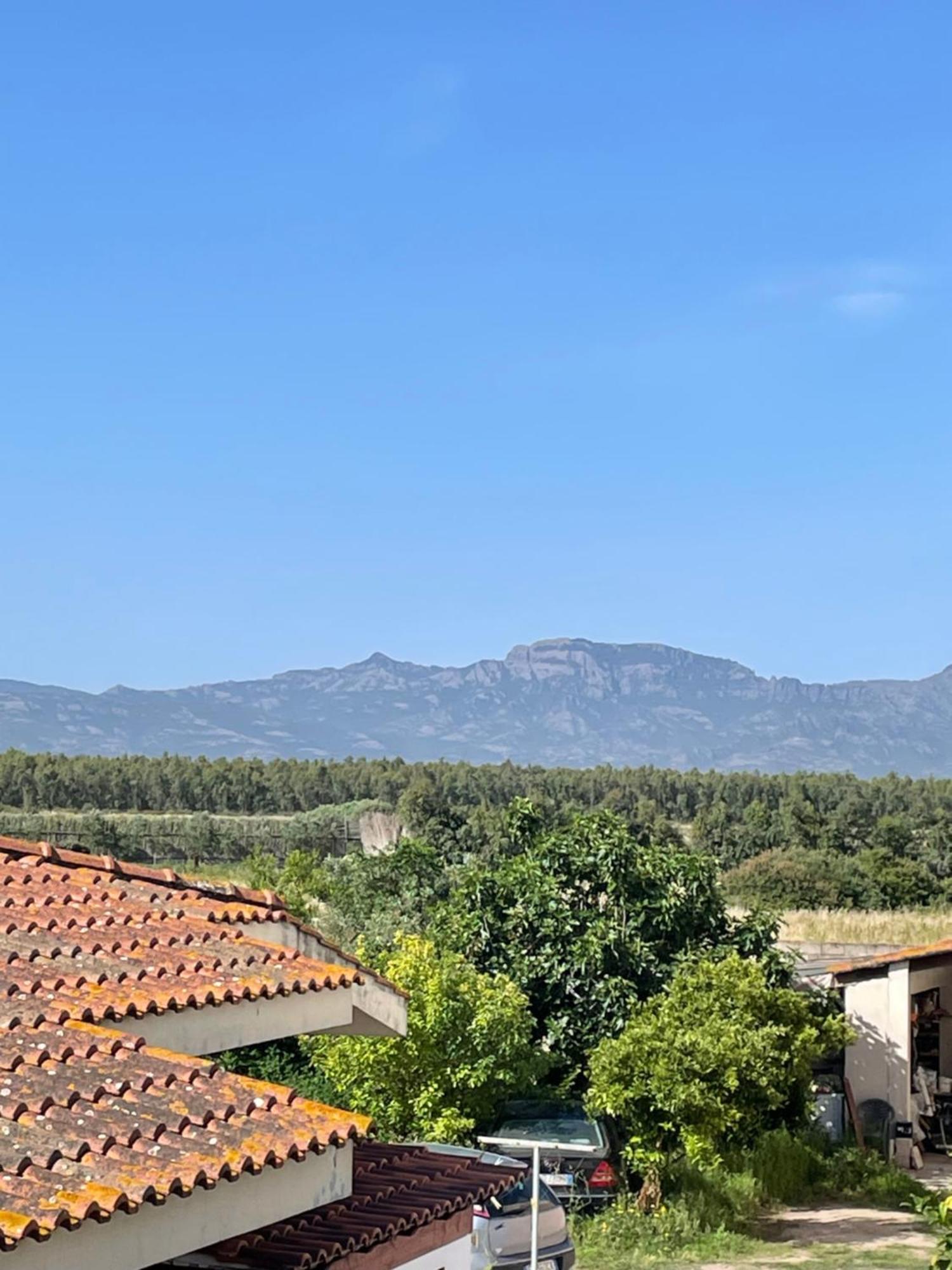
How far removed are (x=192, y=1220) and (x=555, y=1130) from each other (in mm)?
11246

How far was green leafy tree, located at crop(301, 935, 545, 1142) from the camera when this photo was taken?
51.4 ft

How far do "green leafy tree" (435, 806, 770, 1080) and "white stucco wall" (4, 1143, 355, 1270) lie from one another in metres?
13.1

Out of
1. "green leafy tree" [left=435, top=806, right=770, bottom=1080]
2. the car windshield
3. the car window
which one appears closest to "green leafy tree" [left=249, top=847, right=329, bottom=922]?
"green leafy tree" [left=435, top=806, right=770, bottom=1080]

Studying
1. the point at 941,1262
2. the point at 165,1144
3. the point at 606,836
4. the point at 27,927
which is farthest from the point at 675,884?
the point at 165,1144

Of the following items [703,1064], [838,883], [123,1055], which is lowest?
[838,883]

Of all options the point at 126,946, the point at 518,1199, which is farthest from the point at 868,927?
the point at 126,946

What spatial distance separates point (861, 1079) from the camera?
68.3ft

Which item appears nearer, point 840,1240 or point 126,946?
point 126,946

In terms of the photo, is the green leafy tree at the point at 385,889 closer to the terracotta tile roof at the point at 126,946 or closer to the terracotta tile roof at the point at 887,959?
the terracotta tile roof at the point at 887,959

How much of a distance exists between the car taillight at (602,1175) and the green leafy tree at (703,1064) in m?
0.60

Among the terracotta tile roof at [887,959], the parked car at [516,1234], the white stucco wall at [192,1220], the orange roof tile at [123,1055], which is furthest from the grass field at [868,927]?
the white stucco wall at [192,1220]

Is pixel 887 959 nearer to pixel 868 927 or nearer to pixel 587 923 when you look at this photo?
pixel 587 923

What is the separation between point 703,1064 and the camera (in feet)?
52.9

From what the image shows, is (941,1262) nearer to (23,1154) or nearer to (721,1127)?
(23,1154)
